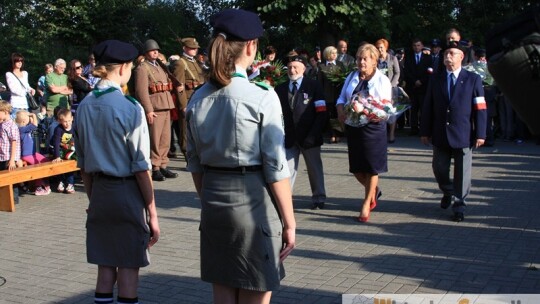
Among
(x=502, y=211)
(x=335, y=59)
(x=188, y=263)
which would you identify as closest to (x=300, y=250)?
(x=188, y=263)

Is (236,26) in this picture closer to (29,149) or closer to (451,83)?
(451,83)

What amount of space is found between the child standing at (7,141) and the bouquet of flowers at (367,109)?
5060 millimetres

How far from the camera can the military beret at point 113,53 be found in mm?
4516

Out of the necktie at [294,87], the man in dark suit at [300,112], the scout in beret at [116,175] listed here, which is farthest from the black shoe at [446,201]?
the scout in beret at [116,175]

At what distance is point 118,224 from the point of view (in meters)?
4.46

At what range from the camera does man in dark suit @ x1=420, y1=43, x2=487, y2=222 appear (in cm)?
794

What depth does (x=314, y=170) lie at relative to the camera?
8.90 meters

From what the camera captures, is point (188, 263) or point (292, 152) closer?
point (188, 263)

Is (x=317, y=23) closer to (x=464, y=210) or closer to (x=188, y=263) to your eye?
(x=464, y=210)

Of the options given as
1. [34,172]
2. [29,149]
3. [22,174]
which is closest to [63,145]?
[29,149]

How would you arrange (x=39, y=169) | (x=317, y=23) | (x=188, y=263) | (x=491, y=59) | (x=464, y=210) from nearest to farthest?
(x=491, y=59) → (x=188, y=263) → (x=464, y=210) → (x=39, y=169) → (x=317, y=23)

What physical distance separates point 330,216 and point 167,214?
2.07m

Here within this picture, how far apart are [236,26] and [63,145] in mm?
7987

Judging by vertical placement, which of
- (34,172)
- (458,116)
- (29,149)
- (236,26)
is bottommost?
(34,172)
